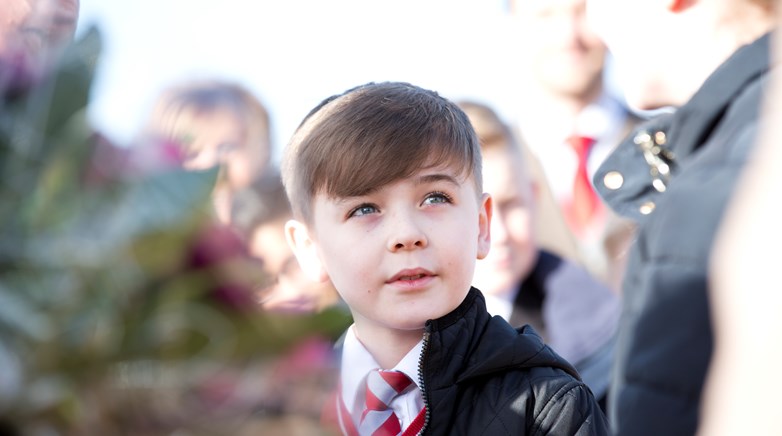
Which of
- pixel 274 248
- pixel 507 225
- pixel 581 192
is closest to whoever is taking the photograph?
pixel 274 248

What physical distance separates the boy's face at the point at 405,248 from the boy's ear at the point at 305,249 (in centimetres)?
12

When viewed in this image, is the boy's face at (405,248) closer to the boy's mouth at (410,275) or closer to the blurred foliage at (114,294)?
the boy's mouth at (410,275)

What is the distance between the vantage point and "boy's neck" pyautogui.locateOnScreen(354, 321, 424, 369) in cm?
208

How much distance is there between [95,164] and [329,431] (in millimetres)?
334

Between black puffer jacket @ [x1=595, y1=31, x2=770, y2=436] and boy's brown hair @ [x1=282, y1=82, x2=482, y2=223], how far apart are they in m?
0.69

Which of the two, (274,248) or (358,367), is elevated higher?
(274,248)

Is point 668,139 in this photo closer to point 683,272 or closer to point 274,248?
point 683,272

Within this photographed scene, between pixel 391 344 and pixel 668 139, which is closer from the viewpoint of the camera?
pixel 668 139

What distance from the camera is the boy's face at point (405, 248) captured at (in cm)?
198

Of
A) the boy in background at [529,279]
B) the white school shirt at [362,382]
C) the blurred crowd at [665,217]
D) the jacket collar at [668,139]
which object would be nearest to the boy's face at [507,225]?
the boy in background at [529,279]

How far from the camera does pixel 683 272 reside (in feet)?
4.18

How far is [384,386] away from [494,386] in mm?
209

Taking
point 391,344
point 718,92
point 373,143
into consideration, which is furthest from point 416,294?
point 718,92

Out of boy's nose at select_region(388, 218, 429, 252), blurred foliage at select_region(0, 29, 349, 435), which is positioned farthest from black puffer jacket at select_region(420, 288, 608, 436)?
blurred foliage at select_region(0, 29, 349, 435)
